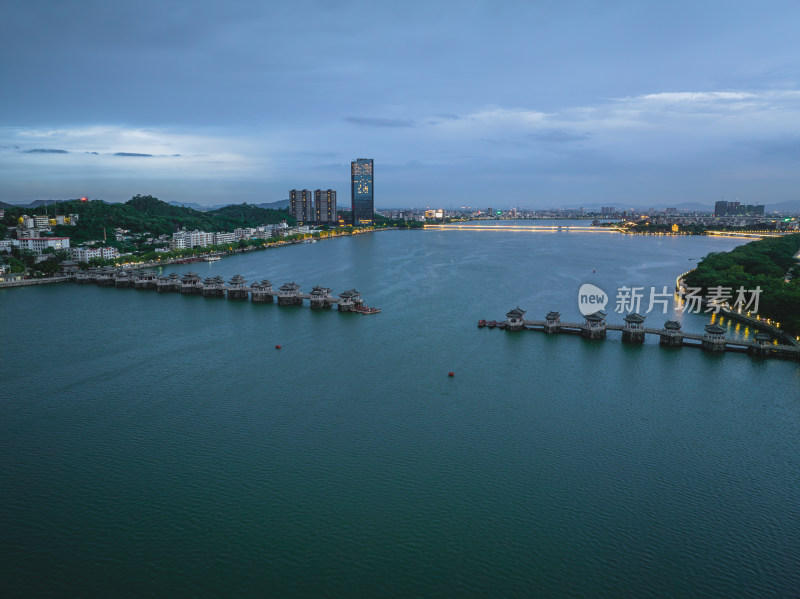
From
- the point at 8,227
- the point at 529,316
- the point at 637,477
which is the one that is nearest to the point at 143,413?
the point at 637,477

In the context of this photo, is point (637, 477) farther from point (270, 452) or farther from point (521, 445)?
point (270, 452)

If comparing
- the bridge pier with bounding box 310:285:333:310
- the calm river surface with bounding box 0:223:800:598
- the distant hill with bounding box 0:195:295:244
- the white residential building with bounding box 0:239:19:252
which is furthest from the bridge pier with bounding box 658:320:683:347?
the distant hill with bounding box 0:195:295:244

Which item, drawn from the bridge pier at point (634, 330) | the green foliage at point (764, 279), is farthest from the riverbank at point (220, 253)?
the green foliage at point (764, 279)

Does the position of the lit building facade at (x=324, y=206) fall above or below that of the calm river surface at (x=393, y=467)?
above

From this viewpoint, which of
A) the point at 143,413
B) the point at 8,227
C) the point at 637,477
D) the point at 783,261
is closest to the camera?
the point at 637,477

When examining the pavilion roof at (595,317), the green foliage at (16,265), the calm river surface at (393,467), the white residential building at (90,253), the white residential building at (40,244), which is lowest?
the calm river surface at (393,467)

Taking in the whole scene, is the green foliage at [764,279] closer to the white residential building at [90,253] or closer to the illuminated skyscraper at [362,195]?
the white residential building at [90,253]

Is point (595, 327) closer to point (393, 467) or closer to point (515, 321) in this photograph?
point (515, 321)
